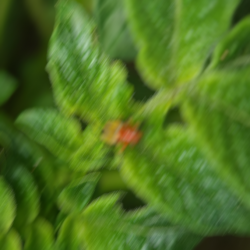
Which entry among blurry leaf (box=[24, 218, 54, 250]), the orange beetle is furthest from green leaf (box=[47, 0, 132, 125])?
blurry leaf (box=[24, 218, 54, 250])

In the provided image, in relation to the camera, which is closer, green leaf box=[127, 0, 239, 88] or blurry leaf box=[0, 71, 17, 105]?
green leaf box=[127, 0, 239, 88]

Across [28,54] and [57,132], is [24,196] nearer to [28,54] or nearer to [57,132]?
[57,132]

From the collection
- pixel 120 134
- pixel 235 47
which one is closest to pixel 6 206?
pixel 120 134

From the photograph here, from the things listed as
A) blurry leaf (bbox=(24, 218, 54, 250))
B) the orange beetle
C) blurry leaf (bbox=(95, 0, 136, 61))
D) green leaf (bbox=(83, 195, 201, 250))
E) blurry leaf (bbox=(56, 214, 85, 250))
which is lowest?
green leaf (bbox=(83, 195, 201, 250))

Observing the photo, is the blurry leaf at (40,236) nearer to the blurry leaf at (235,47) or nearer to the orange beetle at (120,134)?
the orange beetle at (120,134)

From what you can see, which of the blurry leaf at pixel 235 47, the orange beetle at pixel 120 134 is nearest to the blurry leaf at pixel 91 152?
the orange beetle at pixel 120 134

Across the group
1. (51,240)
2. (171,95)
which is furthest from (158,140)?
(51,240)

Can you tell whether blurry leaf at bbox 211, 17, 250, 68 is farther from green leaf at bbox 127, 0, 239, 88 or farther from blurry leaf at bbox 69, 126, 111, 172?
blurry leaf at bbox 69, 126, 111, 172

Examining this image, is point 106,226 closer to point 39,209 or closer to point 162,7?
point 39,209
